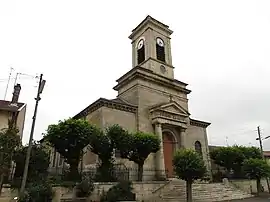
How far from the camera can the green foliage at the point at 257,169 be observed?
945 inches

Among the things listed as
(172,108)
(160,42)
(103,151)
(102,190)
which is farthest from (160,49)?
(102,190)

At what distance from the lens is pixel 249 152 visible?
2973cm

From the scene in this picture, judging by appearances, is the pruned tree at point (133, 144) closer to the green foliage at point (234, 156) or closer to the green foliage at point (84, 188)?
the green foliage at point (84, 188)

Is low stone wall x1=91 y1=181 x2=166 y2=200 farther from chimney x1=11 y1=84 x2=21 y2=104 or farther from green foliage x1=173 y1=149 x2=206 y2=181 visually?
chimney x1=11 y1=84 x2=21 y2=104

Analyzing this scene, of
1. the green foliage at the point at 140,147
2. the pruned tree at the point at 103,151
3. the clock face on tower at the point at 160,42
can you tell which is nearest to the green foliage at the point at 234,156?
the green foliage at the point at 140,147

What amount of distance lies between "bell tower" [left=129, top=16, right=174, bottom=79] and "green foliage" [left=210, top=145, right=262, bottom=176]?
10124 mm

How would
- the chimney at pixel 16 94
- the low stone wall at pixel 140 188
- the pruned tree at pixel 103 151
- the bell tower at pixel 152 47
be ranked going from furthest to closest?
1. the bell tower at pixel 152 47
2. the chimney at pixel 16 94
3. the pruned tree at pixel 103 151
4. the low stone wall at pixel 140 188

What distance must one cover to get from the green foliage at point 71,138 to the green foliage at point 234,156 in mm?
16018

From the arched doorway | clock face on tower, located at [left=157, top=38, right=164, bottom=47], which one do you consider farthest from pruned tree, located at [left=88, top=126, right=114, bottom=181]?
clock face on tower, located at [left=157, top=38, right=164, bottom=47]

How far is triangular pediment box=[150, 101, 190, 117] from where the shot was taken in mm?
26997

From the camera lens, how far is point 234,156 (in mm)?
28859

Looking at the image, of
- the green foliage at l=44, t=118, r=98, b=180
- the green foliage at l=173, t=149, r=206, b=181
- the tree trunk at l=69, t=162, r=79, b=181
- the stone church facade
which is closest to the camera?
the green foliage at l=173, t=149, r=206, b=181

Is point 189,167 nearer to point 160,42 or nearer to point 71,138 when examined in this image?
point 71,138

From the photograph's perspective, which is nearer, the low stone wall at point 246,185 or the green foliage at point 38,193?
the green foliage at point 38,193
